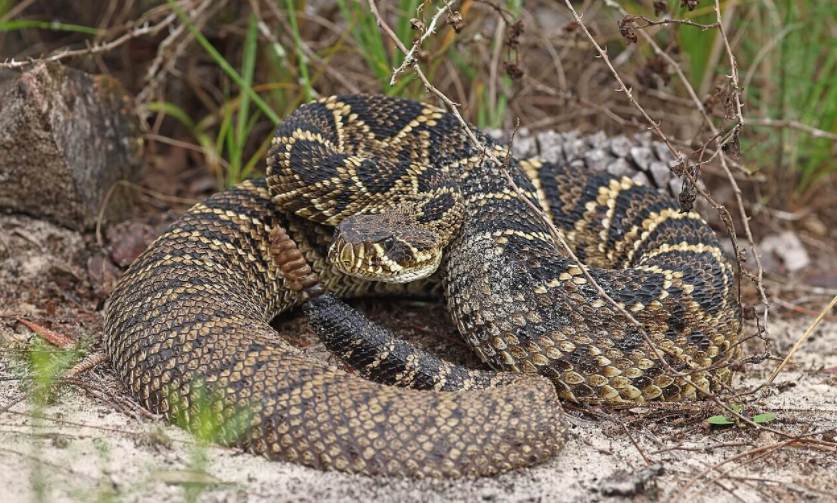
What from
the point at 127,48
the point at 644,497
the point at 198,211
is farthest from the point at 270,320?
the point at 127,48

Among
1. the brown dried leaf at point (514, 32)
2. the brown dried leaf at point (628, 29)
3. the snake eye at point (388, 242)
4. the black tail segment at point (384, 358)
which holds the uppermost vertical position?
the brown dried leaf at point (628, 29)

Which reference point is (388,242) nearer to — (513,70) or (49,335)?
(49,335)

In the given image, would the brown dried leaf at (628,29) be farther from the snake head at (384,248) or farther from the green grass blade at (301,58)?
the green grass blade at (301,58)

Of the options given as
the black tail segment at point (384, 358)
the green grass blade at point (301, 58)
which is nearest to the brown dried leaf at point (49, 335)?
the black tail segment at point (384, 358)

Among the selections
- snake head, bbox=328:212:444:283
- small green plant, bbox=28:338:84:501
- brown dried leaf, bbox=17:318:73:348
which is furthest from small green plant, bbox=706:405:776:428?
brown dried leaf, bbox=17:318:73:348

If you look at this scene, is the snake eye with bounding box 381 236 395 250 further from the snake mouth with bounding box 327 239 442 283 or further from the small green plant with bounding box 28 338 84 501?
the small green plant with bounding box 28 338 84 501
